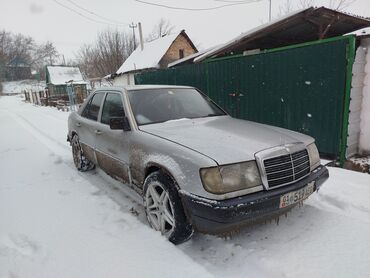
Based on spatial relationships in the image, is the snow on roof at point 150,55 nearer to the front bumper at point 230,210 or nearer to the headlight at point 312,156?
the headlight at point 312,156

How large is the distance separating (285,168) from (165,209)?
1237mm

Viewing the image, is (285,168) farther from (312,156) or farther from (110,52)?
(110,52)

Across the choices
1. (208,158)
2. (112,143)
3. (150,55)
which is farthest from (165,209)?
(150,55)

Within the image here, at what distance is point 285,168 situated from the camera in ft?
8.48

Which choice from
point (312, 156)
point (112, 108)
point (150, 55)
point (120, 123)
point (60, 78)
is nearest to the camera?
point (312, 156)

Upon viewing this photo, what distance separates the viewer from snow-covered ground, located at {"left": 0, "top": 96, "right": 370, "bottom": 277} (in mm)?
2424

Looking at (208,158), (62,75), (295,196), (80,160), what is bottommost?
(80,160)

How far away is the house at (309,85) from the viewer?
488 cm

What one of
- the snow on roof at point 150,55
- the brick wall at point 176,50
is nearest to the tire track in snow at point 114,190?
the snow on roof at point 150,55

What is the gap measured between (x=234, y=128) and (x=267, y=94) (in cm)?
340

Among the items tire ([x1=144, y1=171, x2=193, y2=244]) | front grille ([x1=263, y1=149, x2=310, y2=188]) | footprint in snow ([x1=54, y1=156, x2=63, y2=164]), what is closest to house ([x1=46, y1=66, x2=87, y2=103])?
footprint in snow ([x1=54, y1=156, x2=63, y2=164])

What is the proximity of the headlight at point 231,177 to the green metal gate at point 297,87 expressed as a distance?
3.32 meters

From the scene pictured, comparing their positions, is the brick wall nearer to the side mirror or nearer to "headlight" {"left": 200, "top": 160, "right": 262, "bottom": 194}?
the side mirror

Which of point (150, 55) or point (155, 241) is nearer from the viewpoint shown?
point (155, 241)
